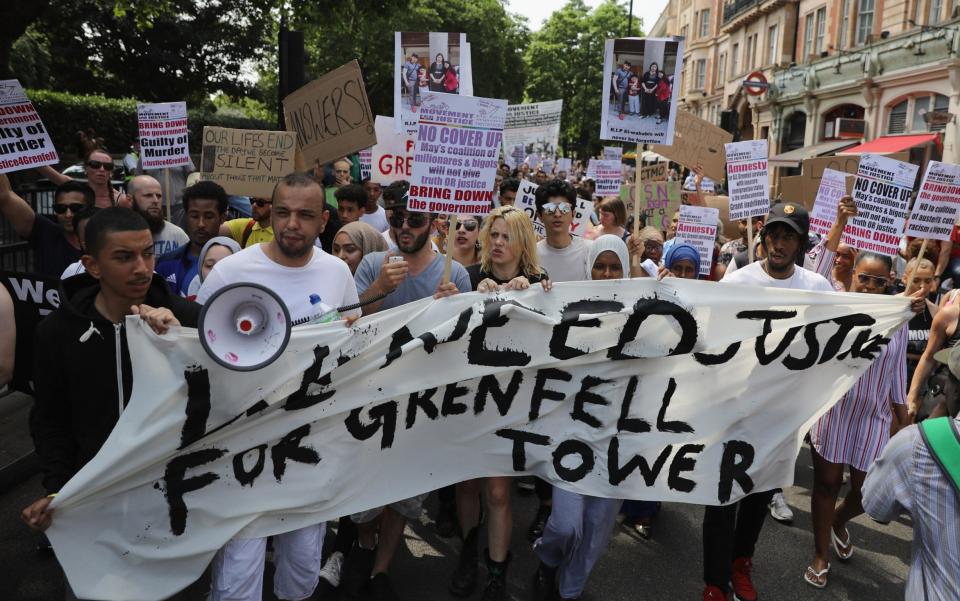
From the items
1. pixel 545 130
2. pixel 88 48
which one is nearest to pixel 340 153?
pixel 545 130

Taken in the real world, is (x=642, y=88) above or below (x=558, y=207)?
above

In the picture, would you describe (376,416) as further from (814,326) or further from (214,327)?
(814,326)

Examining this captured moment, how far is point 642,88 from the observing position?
5.13 meters

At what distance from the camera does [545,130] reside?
1102 cm

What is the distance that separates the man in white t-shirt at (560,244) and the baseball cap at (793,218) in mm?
1387

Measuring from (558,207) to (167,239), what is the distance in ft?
9.22

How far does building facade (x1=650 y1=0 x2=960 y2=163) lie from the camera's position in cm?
2269

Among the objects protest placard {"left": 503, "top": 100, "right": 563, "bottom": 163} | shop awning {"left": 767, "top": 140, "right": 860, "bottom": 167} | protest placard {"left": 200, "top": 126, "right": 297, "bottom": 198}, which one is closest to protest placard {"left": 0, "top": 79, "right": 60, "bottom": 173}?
protest placard {"left": 200, "top": 126, "right": 297, "bottom": 198}

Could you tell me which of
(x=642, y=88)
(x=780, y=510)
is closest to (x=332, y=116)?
(x=642, y=88)

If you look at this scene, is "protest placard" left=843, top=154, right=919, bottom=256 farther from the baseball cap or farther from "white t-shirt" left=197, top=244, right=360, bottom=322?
"white t-shirt" left=197, top=244, right=360, bottom=322

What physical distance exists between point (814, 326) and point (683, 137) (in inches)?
177

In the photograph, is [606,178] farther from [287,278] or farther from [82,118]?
[82,118]

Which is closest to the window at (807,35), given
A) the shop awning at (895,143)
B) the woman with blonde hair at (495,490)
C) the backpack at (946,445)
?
the shop awning at (895,143)

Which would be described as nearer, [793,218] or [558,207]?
[793,218]
